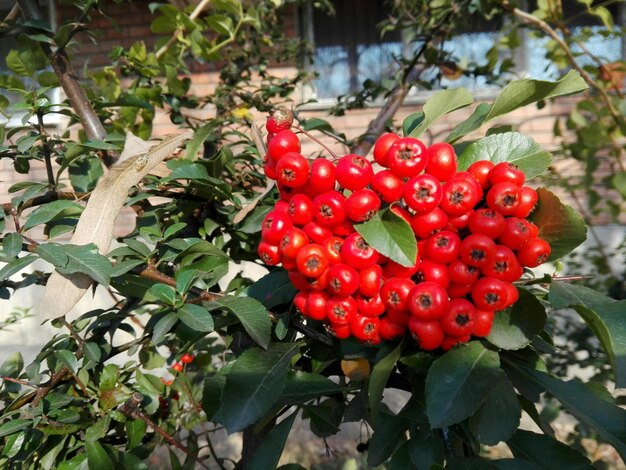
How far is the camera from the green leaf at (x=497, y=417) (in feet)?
2.41

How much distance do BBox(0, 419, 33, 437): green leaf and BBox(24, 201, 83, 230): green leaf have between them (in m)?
0.39

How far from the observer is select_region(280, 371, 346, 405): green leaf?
2.81ft

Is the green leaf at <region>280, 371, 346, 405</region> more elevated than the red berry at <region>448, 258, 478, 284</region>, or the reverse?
the red berry at <region>448, 258, 478, 284</region>

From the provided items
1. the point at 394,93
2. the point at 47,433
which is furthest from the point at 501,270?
the point at 394,93

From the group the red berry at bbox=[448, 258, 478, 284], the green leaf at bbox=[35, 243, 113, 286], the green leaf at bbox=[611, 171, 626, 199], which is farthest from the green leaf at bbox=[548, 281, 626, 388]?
the green leaf at bbox=[611, 171, 626, 199]

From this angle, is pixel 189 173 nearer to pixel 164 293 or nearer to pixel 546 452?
pixel 164 293

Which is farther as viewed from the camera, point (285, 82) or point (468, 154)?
point (285, 82)

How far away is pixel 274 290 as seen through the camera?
0.97 meters

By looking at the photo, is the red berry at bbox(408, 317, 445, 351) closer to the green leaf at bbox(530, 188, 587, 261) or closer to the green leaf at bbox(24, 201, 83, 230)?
the green leaf at bbox(530, 188, 587, 261)

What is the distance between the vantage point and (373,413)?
0.74 m

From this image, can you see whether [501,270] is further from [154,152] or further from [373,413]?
[154,152]

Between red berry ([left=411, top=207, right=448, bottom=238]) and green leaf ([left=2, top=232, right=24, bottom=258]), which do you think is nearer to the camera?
red berry ([left=411, top=207, right=448, bottom=238])

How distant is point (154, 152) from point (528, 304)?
0.76m

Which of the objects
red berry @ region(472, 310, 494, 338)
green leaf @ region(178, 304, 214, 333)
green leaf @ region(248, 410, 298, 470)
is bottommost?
green leaf @ region(248, 410, 298, 470)
